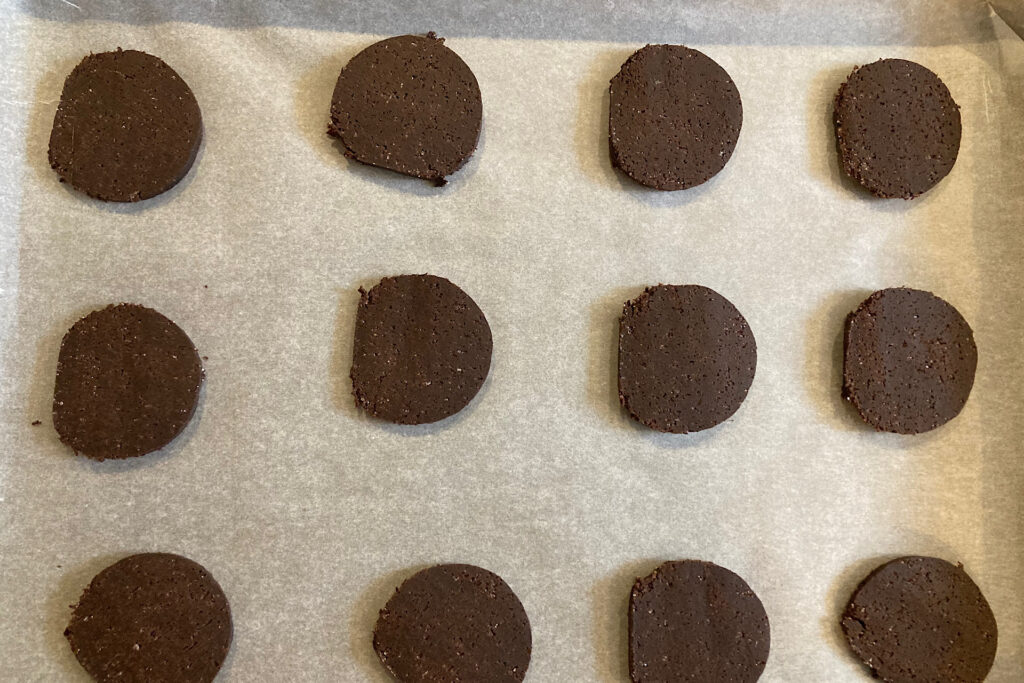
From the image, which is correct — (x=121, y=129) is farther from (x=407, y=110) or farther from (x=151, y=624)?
(x=151, y=624)

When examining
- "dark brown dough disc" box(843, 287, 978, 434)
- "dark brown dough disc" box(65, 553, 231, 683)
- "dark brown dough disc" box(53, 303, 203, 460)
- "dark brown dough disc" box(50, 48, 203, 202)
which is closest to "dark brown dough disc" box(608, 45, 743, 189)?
"dark brown dough disc" box(843, 287, 978, 434)

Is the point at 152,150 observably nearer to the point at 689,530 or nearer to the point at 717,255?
the point at 717,255

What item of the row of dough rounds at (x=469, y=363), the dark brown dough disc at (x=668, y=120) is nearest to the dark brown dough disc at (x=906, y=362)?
the row of dough rounds at (x=469, y=363)

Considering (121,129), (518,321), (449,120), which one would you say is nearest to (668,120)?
(449,120)

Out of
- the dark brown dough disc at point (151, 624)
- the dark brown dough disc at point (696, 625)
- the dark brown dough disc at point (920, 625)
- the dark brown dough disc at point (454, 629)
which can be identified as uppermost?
the dark brown dough disc at point (920, 625)

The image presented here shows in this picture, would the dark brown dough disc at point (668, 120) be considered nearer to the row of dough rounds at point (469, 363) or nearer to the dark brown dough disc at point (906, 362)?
the row of dough rounds at point (469, 363)

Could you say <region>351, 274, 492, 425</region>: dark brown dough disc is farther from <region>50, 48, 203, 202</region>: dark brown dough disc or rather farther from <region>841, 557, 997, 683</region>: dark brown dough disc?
<region>841, 557, 997, 683</region>: dark brown dough disc
